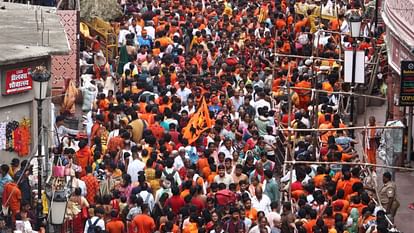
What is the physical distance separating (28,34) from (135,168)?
667 cm

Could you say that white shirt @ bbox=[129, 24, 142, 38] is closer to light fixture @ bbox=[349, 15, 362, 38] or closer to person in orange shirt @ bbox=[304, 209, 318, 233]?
light fixture @ bbox=[349, 15, 362, 38]

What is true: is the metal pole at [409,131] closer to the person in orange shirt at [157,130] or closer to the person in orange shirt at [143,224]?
→ the person in orange shirt at [157,130]

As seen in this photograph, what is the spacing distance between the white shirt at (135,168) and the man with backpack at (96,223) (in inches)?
92.8

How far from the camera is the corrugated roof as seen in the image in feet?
92.2

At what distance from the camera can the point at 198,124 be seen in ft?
92.8

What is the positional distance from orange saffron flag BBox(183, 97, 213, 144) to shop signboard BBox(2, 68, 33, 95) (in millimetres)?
3099

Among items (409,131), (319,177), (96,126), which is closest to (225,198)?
(319,177)

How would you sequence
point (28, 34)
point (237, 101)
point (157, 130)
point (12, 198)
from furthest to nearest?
1. point (28, 34)
2. point (237, 101)
3. point (157, 130)
4. point (12, 198)

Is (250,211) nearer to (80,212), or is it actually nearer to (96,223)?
(96,223)

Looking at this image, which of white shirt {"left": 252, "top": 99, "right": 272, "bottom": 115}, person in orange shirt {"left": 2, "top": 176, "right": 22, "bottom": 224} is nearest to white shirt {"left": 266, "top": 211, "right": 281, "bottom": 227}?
person in orange shirt {"left": 2, "top": 176, "right": 22, "bottom": 224}

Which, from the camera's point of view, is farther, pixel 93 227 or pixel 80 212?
pixel 80 212

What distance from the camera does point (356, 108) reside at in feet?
111

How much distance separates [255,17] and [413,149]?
11.5 metres

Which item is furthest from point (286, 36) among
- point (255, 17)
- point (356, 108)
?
point (356, 108)
